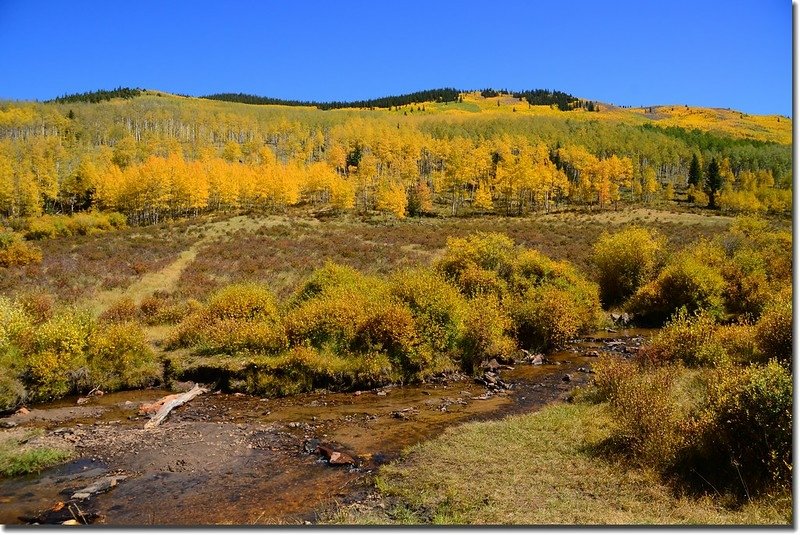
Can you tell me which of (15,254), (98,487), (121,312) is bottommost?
(98,487)

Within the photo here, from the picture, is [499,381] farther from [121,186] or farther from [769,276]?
[121,186]

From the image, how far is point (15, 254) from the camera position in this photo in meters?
41.1

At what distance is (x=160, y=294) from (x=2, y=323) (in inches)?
469

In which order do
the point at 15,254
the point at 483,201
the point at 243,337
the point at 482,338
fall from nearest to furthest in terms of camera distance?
the point at 243,337
the point at 482,338
the point at 15,254
the point at 483,201

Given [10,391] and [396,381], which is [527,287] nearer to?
[396,381]

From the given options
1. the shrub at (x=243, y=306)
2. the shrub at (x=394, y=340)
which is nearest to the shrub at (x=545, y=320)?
the shrub at (x=394, y=340)

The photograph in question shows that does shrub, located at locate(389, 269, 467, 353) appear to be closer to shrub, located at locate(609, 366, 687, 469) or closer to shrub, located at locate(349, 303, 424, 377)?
shrub, located at locate(349, 303, 424, 377)

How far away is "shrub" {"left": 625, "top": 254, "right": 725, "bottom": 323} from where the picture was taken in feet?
103

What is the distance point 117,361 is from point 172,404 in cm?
477

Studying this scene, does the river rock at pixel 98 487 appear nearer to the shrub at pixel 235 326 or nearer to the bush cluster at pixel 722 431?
the shrub at pixel 235 326

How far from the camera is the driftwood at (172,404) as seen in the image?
714 inches

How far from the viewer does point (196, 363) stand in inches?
941

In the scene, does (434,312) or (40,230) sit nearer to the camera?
(434,312)

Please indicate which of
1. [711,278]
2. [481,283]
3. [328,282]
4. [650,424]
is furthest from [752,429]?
[711,278]
